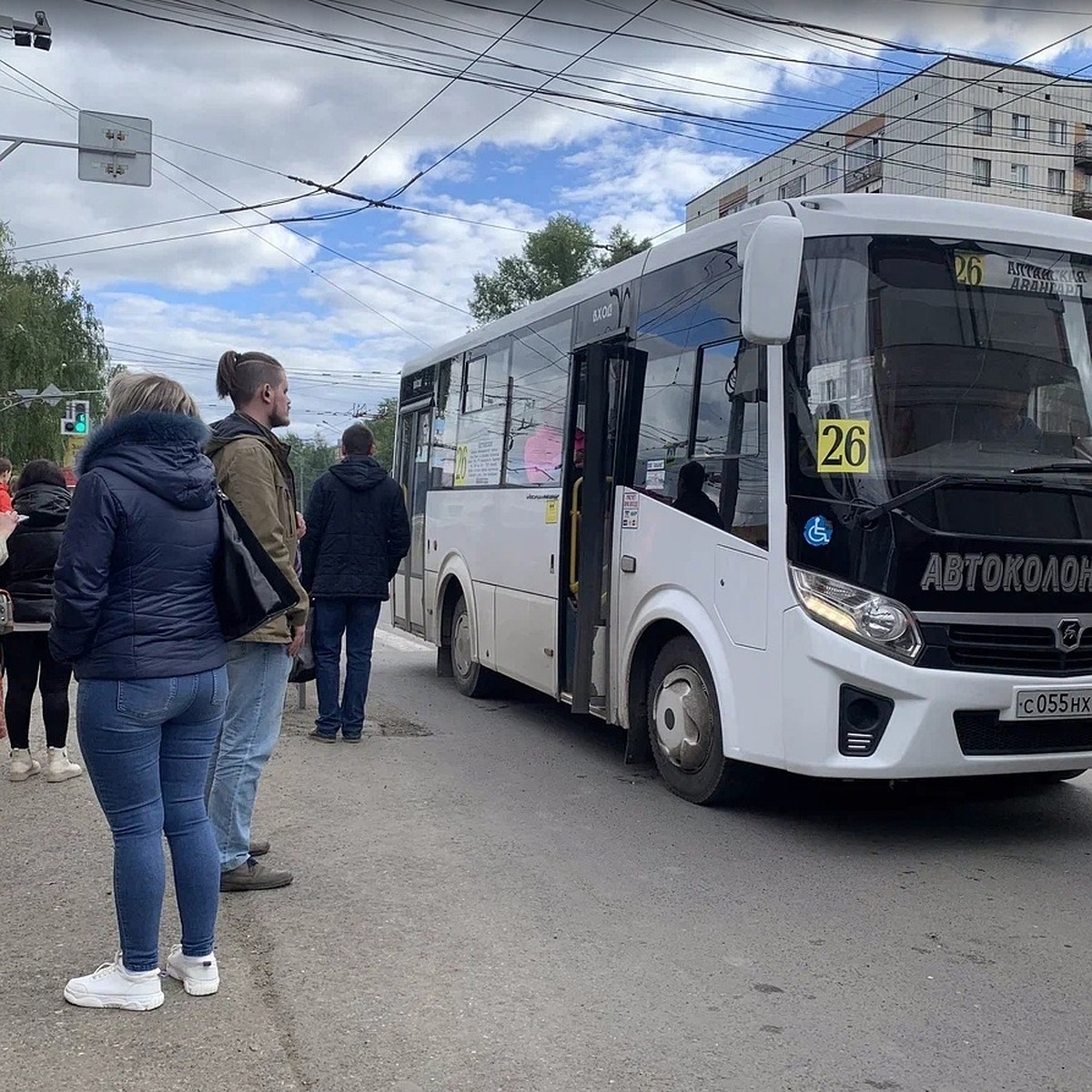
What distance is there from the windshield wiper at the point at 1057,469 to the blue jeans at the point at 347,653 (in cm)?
424

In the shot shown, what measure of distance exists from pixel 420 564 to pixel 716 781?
5836 millimetres

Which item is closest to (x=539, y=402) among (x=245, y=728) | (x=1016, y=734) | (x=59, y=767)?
(x=59, y=767)

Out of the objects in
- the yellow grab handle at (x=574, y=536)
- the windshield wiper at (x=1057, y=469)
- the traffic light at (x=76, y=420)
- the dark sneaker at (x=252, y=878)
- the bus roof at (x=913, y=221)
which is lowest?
the dark sneaker at (x=252, y=878)

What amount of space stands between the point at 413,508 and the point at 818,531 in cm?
707

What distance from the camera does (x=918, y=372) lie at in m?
5.59

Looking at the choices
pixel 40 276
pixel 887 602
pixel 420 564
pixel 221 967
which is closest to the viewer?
pixel 221 967

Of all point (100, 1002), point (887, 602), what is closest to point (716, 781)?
point (887, 602)

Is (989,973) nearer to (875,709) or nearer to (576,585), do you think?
(875,709)

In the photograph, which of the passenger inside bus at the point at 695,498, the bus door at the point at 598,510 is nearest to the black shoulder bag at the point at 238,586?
the passenger inside bus at the point at 695,498

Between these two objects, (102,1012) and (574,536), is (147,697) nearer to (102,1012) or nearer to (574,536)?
(102,1012)

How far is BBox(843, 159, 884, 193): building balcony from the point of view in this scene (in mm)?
42219

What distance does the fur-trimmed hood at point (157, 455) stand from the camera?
3680 millimetres

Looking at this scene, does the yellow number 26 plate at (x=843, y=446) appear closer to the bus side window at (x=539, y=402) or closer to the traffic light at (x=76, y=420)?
the bus side window at (x=539, y=402)

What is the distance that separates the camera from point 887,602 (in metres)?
5.40
